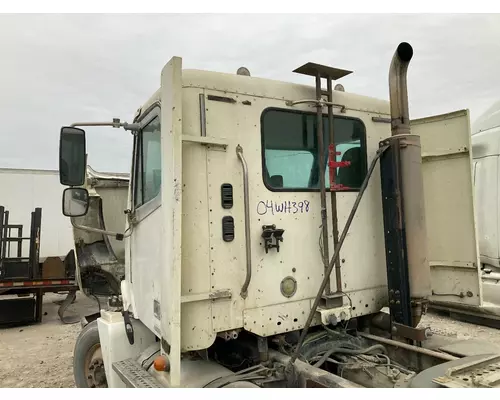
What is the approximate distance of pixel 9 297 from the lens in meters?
9.59

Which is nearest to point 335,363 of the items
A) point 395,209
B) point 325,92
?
point 395,209

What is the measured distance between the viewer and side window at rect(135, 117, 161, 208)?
3125 millimetres

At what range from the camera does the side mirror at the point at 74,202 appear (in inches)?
135

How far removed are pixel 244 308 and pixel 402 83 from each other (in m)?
1.93

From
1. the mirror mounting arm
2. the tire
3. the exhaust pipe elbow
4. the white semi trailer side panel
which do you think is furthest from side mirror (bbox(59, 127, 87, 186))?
the white semi trailer side panel

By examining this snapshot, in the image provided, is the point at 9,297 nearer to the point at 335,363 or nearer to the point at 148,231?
the point at 148,231

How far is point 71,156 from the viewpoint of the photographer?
3182 millimetres

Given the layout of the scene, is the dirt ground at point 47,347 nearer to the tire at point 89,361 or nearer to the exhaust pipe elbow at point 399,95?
the tire at point 89,361

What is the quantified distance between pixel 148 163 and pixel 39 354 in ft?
16.5

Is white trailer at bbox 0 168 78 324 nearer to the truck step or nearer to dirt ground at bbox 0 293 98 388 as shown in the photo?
dirt ground at bbox 0 293 98 388

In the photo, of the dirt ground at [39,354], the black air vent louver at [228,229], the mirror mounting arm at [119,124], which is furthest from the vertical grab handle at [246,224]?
the dirt ground at [39,354]

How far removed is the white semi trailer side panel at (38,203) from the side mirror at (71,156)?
31.9 feet

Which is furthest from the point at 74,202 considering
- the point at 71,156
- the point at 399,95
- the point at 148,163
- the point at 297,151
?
the point at 399,95

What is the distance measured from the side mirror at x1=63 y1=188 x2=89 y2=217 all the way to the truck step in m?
1.21
